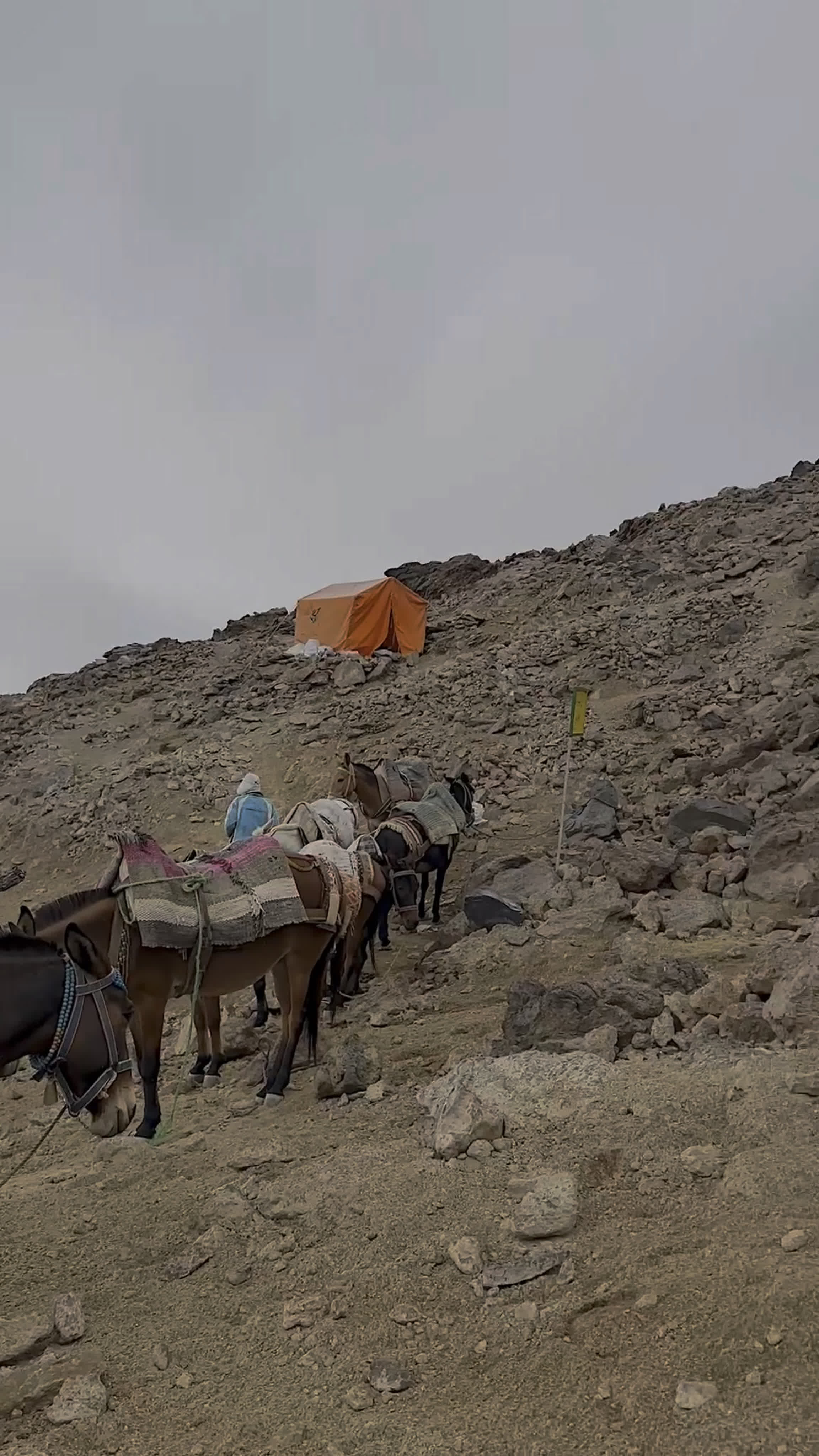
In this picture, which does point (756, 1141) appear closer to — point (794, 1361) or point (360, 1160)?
point (794, 1361)

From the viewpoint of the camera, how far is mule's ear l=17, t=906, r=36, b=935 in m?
4.76

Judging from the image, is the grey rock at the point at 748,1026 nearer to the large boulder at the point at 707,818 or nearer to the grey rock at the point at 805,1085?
the grey rock at the point at 805,1085

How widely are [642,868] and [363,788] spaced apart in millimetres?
3889

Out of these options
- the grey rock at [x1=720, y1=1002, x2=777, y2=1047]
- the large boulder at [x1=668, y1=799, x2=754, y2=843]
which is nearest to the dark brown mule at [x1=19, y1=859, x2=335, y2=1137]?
the grey rock at [x1=720, y1=1002, x2=777, y2=1047]

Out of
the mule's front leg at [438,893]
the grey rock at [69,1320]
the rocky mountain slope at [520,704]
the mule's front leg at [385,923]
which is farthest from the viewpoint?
the rocky mountain slope at [520,704]

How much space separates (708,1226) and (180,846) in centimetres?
1242

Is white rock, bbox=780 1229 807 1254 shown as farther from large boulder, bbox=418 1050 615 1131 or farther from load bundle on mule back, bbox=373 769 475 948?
load bundle on mule back, bbox=373 769 475 948

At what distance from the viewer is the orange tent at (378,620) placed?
2108 centimetres

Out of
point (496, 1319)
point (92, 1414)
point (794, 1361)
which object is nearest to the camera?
point (794, 1361)

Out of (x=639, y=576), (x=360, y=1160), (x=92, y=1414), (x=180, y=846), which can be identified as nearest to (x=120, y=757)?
(x=180, y=846)

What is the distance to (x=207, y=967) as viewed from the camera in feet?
18.4

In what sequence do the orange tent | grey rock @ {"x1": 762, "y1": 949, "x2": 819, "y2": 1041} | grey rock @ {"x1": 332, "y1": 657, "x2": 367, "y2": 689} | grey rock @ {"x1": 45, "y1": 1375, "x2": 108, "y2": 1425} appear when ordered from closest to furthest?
grey rock @ {"x1": 45, "y1": 1375, "x2": 108, "y2": 1425} < grey rock @ {"x1": 762, "y1": 949, "x2": 819, "y2": 1041} < grey rock @ {"x1": 332, "y1": 657, "x2": 367, "y2": 689} < the orange tent

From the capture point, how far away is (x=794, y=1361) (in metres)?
2.52

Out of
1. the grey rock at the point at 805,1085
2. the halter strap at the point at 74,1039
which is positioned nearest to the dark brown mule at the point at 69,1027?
the halter strap at the point at 74,1039
